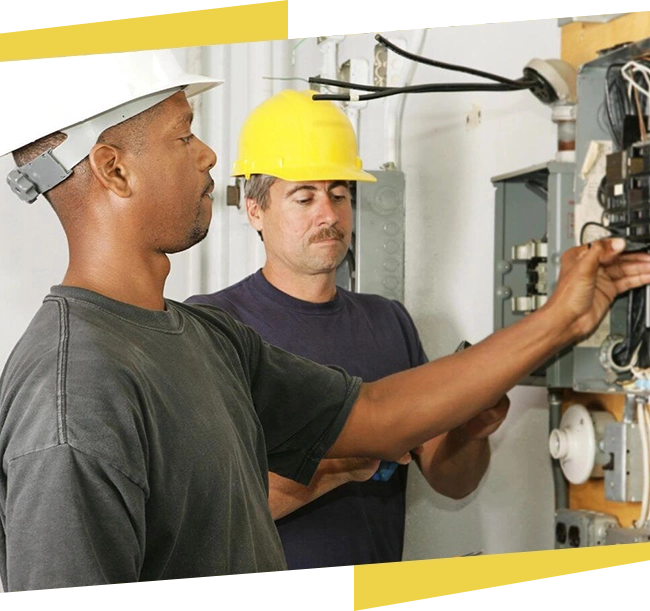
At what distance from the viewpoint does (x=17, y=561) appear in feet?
2.98

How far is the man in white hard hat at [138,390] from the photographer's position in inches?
35.5

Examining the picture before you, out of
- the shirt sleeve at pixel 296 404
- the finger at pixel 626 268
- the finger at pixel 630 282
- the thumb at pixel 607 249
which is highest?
the thumb at pixel 607 249

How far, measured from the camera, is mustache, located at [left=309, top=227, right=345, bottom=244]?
154 centimetres

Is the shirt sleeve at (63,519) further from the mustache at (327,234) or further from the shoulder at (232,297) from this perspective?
the mustache at (327,234)

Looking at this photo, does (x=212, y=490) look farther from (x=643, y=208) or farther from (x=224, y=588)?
(x=643, y=208)

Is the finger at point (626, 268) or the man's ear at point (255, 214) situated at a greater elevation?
the man's ear at point (255, 214)

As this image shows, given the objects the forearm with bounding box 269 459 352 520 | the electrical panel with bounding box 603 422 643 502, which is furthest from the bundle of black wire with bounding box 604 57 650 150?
the forearm with bounding box 269 459 352 520

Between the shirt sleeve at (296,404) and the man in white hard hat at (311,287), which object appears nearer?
the shirt sleeve at (296,404)

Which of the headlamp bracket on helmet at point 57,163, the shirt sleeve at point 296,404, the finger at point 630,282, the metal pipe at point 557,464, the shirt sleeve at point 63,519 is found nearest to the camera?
the shirt sleeve at point 63,519

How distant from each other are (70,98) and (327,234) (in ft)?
1.76

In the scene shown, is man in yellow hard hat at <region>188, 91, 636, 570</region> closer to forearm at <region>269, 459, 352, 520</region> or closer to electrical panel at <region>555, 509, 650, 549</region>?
forearm at <region>269, 459, 352, 520</region>

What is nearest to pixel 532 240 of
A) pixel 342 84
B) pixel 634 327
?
pixel 634 327

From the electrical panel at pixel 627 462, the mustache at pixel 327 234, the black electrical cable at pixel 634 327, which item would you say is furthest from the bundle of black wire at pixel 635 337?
the mustache at pixel 327 234

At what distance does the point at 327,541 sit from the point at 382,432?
26cm
